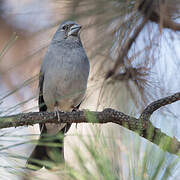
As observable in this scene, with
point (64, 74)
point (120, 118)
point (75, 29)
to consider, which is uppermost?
point (75, 29)

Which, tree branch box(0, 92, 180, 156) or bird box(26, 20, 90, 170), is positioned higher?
tree branch box(0, 92, 180, 156)

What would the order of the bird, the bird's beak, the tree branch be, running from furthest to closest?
1. the bird
2. the bird's beak
3. the tree branch

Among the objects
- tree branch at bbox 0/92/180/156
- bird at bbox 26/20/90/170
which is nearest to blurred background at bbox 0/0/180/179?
tree branch at bbox 0/92/180/156

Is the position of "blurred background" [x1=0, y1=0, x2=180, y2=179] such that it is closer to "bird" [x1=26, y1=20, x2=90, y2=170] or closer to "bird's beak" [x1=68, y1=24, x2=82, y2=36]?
"bird's beak" [x1=68, y1=24, x2=82, y2=36]

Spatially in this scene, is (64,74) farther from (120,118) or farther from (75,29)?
(120,118)

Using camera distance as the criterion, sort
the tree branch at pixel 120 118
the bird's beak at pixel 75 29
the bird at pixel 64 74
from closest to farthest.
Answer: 1. the tree branch at pixel 120 118
2. the bird's beak at pixel 75 29
3. the bird at pixel 64 74

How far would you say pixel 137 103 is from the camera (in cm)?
334

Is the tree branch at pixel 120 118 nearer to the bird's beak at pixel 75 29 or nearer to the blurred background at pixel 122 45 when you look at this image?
the blurred background at pixel 122 45

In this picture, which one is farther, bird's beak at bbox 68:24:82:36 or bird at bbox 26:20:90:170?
bird at bbox 26:20:90:170

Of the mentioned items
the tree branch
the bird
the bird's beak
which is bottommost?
the bird

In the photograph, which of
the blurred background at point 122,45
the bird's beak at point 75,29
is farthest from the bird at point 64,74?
the blurred background at point 122,45

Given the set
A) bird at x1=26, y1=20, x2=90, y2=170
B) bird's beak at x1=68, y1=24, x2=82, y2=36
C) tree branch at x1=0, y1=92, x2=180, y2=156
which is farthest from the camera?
bird at x1=26, y1=20, x2=90, y2=170

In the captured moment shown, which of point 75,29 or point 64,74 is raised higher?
point 75,29

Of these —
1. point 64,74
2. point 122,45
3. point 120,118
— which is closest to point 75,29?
point 64,74
